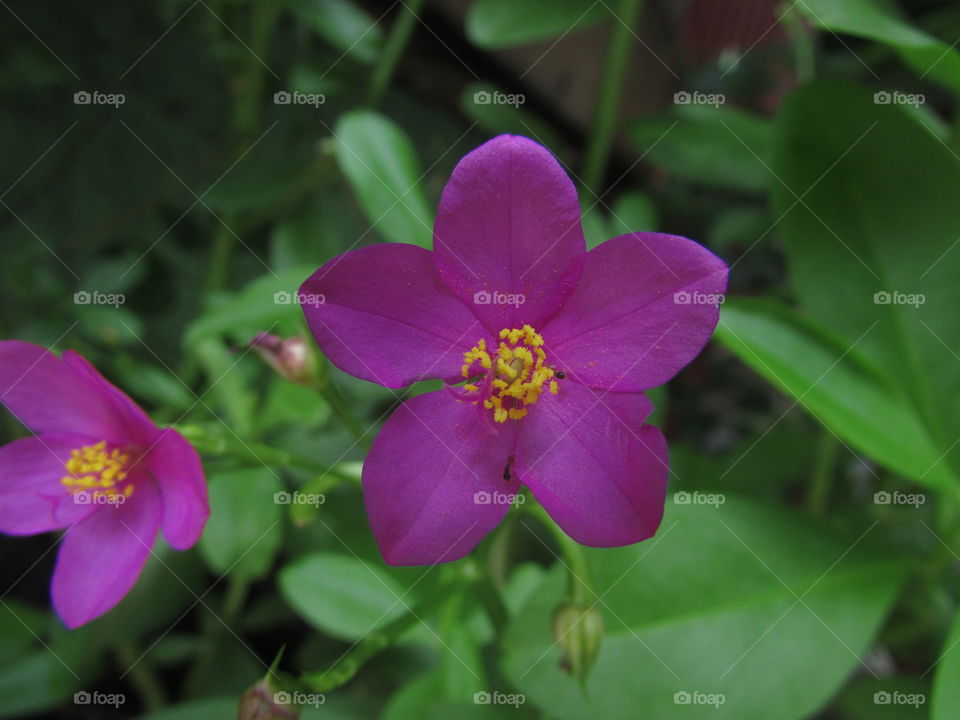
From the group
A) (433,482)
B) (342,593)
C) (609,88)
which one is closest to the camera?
(433,482)

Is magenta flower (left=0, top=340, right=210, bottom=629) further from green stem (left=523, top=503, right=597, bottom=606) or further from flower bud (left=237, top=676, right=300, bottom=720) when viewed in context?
green stem (left=523, top=503, right=597, bottom=606)

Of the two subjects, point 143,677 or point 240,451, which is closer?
point 240,451

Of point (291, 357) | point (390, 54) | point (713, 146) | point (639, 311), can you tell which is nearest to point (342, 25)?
point (390, 54)

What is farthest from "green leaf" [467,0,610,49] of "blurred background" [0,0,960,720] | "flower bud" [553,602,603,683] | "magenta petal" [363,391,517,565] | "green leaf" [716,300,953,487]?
"flower bud" [553,602,603,683]

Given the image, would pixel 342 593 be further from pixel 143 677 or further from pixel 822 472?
pixel 822 472

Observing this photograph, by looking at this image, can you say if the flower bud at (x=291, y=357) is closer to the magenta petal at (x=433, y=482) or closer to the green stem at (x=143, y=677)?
the magenta petal at (x=433, y=482)

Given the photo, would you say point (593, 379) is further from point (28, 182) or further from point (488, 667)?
point (28, 182)
